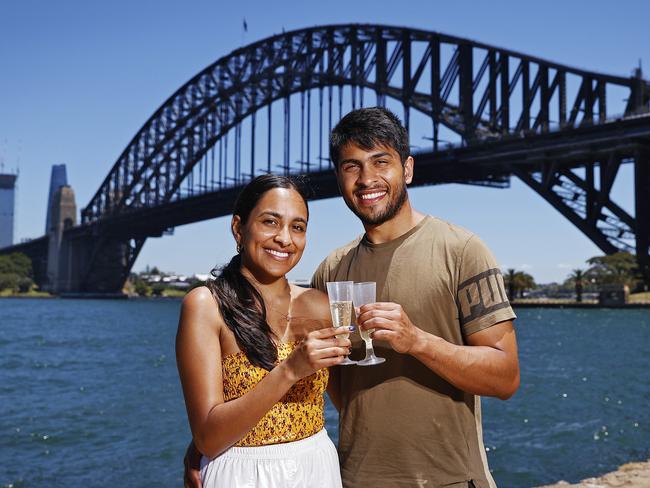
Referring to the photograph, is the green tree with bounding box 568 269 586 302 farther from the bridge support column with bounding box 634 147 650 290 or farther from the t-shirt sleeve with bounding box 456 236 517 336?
the t-shirt sleeve with bounding box 456 236 517 336

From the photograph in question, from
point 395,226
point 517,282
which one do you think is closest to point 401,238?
point 395,226

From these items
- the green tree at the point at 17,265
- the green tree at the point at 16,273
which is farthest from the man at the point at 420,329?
the green tree at the point at 17,265

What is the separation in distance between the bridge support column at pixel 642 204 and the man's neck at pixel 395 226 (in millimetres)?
39518

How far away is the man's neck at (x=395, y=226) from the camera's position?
2.61 meters

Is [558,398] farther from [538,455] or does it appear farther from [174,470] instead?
[174,470]

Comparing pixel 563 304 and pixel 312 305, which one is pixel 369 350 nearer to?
pixel 312 305

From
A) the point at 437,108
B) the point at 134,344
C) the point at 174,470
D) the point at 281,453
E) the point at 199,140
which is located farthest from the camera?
the point at 199,140

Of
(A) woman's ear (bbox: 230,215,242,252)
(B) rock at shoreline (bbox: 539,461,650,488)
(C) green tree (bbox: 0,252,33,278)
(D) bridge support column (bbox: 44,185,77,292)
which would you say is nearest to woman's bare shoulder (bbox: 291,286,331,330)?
(A) woman's ear (bbox: 230,215,242,252)

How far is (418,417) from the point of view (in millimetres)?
2439

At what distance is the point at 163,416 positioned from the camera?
44.3 ft

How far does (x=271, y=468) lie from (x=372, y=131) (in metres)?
1.12

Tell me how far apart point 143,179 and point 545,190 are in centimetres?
4280

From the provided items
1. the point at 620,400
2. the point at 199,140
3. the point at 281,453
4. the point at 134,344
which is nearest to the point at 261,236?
the point at 281,453

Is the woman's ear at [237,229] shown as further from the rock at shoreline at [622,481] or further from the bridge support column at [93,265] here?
the bridge support column at [93,265]
